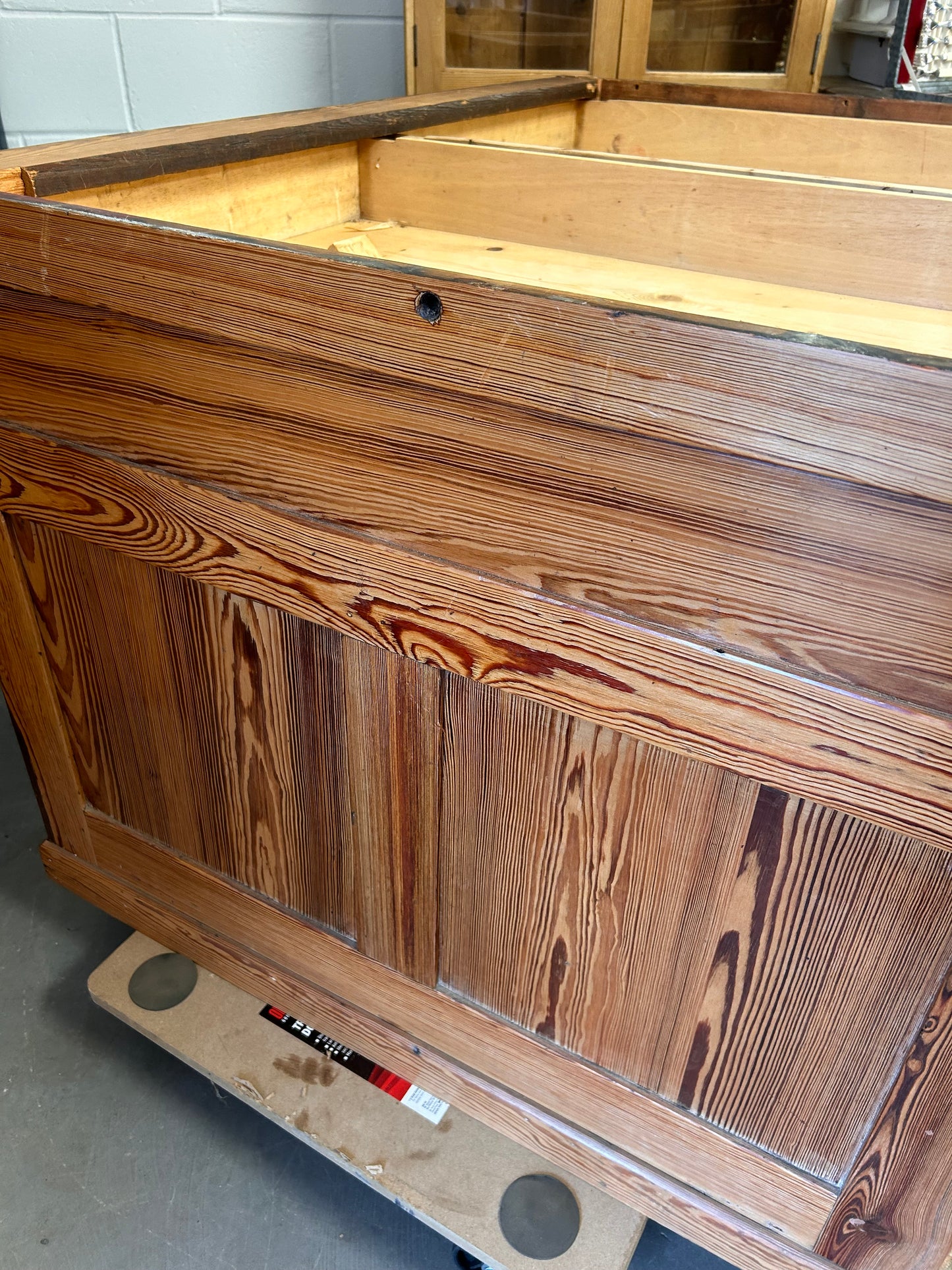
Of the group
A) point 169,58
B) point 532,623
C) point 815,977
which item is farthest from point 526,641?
point 169,58

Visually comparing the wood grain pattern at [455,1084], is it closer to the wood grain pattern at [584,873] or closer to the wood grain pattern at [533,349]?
the wood grain pattern at [584,873]

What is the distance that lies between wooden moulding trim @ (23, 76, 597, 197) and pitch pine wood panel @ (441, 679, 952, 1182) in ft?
1.73

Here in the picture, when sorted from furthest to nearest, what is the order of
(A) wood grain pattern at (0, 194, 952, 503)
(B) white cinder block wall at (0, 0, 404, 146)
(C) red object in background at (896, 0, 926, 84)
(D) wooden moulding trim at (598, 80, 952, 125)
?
(B) white cinder block wall at (0, 0, 404, 146) < (C) red object in background at (896, 0, 926, 84) < (D) wooden moulding trim at (598, 80, 952, 125) < (A) wood grain pattern at (0, 194, 952, 503)

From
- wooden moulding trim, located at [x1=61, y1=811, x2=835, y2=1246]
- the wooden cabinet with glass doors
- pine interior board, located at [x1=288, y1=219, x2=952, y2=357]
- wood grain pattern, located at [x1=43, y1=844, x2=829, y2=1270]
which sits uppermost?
the wooden cabinet with glass doors

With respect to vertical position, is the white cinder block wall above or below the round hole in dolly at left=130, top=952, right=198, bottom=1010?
above

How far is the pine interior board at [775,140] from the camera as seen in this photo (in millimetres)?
1099

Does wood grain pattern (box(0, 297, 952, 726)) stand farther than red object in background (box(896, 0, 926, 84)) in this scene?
No

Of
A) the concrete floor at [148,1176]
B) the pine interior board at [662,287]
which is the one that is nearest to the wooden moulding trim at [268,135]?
the pine interior board at [662,287]

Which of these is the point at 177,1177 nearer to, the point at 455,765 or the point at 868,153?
the point at 455,765

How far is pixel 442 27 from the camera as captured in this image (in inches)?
60.8

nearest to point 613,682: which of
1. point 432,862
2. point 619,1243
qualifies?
point 432,862

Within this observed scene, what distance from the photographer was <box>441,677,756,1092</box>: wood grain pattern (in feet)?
2.05

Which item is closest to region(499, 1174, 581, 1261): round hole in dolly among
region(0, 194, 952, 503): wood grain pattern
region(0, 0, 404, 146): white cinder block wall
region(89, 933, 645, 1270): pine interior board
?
region(89, 933, 645, 1270): pine interior board

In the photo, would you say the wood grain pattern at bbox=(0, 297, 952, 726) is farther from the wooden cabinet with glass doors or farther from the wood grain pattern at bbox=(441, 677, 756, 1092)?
the wooden cabinet with glass doors
